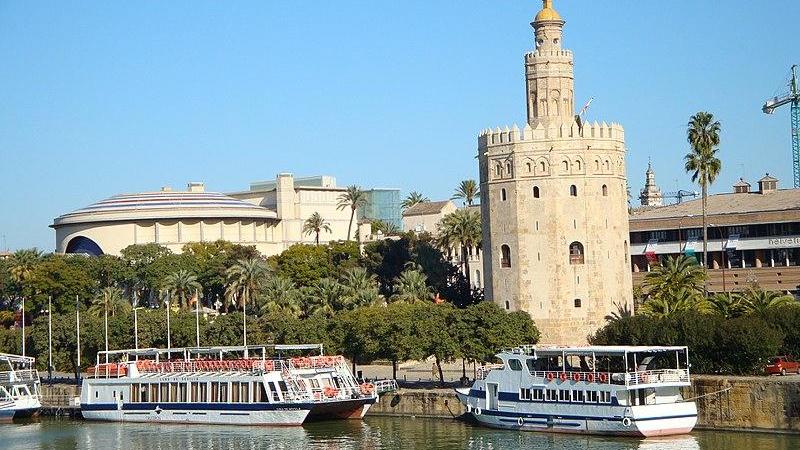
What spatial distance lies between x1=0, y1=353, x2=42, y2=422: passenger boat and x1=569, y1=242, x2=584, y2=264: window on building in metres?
27.9

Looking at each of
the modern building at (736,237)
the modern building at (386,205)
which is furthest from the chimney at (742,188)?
the modern building at (386,205)

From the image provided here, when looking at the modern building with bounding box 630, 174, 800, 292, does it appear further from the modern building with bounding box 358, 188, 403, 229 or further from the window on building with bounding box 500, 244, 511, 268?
the modern building with bounding box 358, 188, 403, 229

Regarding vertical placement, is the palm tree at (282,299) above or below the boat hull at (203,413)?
above

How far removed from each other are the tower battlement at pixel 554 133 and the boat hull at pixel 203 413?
21200 millimetres

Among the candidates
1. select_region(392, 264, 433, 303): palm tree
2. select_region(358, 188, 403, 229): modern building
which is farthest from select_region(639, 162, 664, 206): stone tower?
select_region(392, 264, 433, 303): palm tree

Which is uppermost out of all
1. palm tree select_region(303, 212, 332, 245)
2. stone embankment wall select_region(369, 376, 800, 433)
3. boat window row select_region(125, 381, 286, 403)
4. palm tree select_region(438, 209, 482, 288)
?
palm tree select_region(303, 212, 332, 245)

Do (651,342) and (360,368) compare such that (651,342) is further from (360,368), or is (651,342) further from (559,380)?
(360,368)

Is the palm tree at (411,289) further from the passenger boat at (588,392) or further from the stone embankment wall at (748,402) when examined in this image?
the stone embankment wall at (748,402)

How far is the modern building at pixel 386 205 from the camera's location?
173500mm

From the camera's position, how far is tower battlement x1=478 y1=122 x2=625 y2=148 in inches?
3036

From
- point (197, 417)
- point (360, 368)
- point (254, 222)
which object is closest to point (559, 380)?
point (197, 417)

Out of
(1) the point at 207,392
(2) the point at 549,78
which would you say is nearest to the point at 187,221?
(2) the point at 549,78

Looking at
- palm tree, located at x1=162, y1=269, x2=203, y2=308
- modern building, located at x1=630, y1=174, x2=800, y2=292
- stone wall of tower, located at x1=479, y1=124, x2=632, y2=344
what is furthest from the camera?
palm tree, located at x1=162, y1=269, x2=203, y2=308

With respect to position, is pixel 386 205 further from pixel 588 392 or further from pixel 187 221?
pixel 588 392
